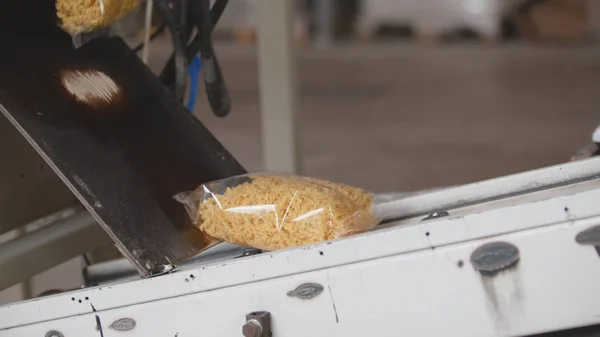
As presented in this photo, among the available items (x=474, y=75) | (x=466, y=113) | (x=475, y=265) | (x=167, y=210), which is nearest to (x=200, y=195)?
(x=167, y=210)

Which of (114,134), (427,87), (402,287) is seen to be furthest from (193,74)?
(427,87)

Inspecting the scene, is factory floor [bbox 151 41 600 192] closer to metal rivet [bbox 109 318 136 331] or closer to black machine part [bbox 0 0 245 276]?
black machine part [bbox 0 0 245 276]

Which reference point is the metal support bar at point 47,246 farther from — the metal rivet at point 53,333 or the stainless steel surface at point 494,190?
the stainless steel surface at point 494,190

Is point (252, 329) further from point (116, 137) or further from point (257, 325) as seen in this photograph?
point (116, 137)

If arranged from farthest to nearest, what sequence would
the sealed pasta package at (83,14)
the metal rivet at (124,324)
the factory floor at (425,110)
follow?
the factory floor at (425,110) → the sealed pasta package at (83,14) → the metal rivet at (124,324)

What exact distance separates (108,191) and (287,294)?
31 centimetres

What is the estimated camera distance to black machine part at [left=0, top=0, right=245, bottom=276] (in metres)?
1.09

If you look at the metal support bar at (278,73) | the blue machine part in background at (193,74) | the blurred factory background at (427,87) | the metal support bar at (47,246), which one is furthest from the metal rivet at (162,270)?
the blurred factory background at (427,87)

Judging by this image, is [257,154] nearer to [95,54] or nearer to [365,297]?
[95,54]

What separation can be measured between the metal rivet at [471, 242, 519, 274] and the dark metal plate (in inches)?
16.2

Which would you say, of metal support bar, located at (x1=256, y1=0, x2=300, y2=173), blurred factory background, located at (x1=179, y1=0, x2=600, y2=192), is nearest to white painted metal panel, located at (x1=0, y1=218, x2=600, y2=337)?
metal support bar, located at (x1=256, y1=0, x2=300, y2=173)

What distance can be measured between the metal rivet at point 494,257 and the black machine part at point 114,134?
41cm

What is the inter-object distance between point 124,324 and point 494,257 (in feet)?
1.47

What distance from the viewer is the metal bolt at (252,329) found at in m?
0.95
